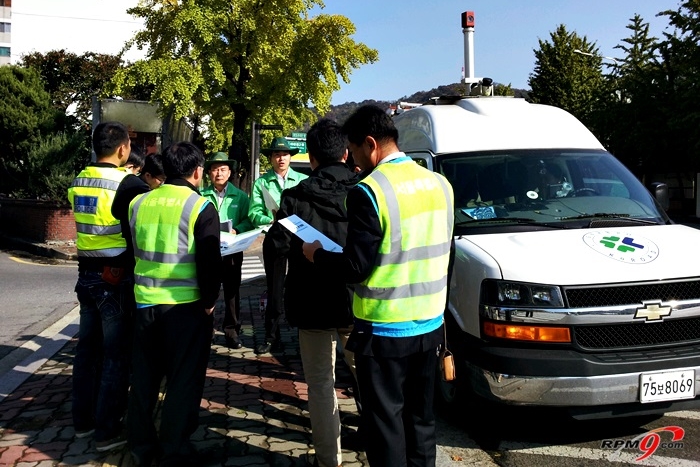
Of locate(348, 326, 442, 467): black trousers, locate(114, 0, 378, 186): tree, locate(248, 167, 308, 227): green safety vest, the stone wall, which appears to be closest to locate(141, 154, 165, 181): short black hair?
locate(248, 167, 308, 227): green safety vest

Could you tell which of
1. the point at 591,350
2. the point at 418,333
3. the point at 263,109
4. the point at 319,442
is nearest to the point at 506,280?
the point at 591,350

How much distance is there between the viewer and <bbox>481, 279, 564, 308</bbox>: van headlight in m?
3.89

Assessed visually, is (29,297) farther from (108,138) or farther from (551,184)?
(551,184)

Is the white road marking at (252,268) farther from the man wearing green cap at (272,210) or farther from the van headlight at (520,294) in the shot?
the van headlight at (520,294)

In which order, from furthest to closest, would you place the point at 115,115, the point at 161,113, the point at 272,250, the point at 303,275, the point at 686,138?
the point at 686,138 < the point at 115,115 < the point at 161,113 < the point at 272,250 < the point at 303,275

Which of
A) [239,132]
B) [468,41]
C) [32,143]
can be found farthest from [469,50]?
[32,143]

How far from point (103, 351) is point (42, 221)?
14986 millimetres

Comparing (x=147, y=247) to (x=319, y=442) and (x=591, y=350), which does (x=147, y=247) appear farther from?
(x=591, y=350)

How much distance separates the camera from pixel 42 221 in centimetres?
1791

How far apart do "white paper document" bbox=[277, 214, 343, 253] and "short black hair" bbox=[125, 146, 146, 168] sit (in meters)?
2.40

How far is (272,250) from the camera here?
14.4ft

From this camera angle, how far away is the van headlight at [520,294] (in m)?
3.89

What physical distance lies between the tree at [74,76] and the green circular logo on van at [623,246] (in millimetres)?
27190

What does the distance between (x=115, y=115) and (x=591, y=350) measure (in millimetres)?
20744
